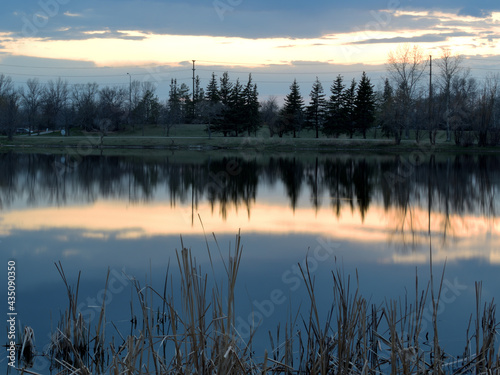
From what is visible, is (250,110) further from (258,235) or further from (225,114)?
(258,235)

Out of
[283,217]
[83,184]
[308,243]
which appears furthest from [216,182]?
[308,243]

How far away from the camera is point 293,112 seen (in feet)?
236

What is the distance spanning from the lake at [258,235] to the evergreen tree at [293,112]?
3719 centimetres

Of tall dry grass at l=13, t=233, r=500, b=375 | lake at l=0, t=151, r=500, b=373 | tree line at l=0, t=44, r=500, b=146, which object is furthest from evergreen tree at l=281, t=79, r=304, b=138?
tall dry grass at l=13, t=233, r=500, b=375

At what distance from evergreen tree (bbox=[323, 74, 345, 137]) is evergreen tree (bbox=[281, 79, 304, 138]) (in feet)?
11.4

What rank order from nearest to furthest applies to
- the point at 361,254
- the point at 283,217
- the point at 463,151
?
the point at 361,254
the point at 283,217
the point at 463,151

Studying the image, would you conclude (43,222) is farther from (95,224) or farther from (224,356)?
(224,356)

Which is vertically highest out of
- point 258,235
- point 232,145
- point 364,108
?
point 364,108

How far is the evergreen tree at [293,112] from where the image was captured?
2790 inches

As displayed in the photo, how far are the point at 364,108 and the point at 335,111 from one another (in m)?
3.39

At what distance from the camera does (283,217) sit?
19.2m

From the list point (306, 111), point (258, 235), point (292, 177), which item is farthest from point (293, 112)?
point (258, 235)

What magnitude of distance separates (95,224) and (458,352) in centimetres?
1249

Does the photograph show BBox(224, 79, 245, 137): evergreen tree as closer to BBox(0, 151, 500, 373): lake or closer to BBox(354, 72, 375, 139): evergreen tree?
BBox(354, 72, 375, 139): evergreen tree
